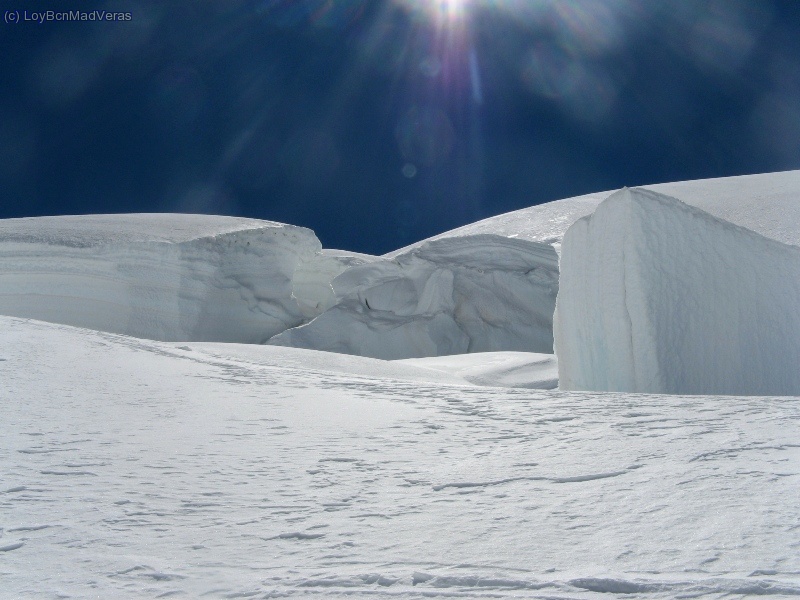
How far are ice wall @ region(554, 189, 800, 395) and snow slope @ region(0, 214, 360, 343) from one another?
8.02 metres

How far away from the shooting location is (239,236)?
12.5 metres

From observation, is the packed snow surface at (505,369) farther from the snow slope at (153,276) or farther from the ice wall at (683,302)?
the snow slope at (153,276)

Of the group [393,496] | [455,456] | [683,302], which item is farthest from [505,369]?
[393,496]

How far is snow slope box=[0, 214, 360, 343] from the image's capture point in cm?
1120

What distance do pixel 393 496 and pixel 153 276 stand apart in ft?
34.1

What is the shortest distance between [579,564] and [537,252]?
10.8 meters

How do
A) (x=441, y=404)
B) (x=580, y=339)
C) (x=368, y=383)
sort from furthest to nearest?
1. (x=580, y=339)
2. (x=368, y=383)
3. (x=441, y=404)

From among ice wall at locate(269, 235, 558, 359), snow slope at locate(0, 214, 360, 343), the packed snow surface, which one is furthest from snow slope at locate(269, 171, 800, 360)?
the packed snow surface

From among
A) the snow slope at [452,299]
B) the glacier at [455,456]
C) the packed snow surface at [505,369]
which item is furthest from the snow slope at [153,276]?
the glacier at [455,456]

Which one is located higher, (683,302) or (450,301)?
(450,301)

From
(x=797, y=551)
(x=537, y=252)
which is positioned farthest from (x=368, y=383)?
(x=537, y=252)

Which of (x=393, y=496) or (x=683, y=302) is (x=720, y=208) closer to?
(x=683, y=302)

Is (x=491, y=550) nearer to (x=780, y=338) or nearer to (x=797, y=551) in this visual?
(x=797, y=551)

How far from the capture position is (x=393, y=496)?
5.97 ft
